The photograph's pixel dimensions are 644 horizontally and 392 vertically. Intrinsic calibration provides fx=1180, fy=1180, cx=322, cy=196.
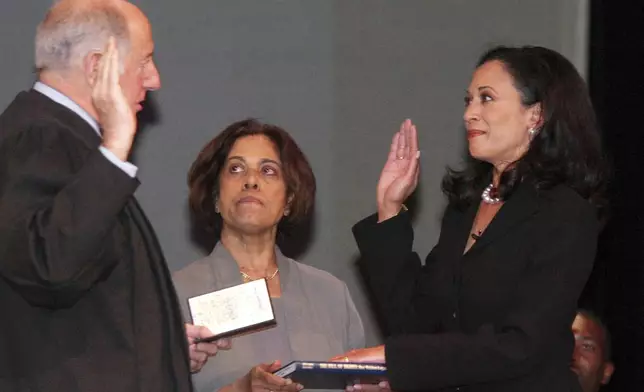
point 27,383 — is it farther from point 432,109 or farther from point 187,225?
point 432,109

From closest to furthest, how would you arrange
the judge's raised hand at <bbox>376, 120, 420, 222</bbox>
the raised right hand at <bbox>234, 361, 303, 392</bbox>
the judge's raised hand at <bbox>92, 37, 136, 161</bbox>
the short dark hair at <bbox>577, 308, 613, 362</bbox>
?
the judge's raised hand at <bbox>92, 37, 136, 161</bbox> < the raised right hand at <bbox>234, 361, 303, 392</bbox> < the judge's raised hand at <bbox>376, 120, 420, 222</bbox> < the short dark hair at <bbox>577, 308, 613, 362</bbox>

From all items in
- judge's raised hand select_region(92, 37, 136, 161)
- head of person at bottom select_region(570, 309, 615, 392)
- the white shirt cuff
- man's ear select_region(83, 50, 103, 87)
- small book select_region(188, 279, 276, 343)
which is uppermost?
man's ear select_region(83, 50, 103, 87)

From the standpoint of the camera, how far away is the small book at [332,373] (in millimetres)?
3057

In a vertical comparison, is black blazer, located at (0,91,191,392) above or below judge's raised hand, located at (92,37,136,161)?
below

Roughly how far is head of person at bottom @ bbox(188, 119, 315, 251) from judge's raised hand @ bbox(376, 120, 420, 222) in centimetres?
48

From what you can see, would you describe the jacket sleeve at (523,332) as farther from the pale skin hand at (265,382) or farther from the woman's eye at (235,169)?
the woman's eye at (235,169)

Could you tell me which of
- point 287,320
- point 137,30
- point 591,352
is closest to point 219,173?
point 287,320

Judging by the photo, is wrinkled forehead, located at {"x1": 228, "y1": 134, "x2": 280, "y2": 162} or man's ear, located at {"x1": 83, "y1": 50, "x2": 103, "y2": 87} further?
wrinkled forehead, located at {"x1": 228, "y1": 134, "x2": 280, "y2": 162}

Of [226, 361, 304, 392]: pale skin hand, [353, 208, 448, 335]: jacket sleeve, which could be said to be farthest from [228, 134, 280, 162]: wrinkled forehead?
[226, 361, 304, 392]: pale skin hand

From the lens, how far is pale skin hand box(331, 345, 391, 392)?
3283mm

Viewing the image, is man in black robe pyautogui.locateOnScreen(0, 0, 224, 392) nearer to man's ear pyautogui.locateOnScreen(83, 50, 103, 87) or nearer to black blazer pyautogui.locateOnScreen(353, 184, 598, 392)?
man's ear pyautogui.locateOnScreen(83, 50, 103, 87)

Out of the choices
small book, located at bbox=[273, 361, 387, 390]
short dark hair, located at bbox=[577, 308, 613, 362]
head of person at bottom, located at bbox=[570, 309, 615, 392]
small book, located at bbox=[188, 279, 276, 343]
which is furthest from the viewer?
short dark hair, located at bbox=[577, 308, 613, 362]

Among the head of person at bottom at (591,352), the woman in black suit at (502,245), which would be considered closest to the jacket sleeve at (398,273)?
the woman in black suit at (502,245)

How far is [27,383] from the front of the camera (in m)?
2.39
